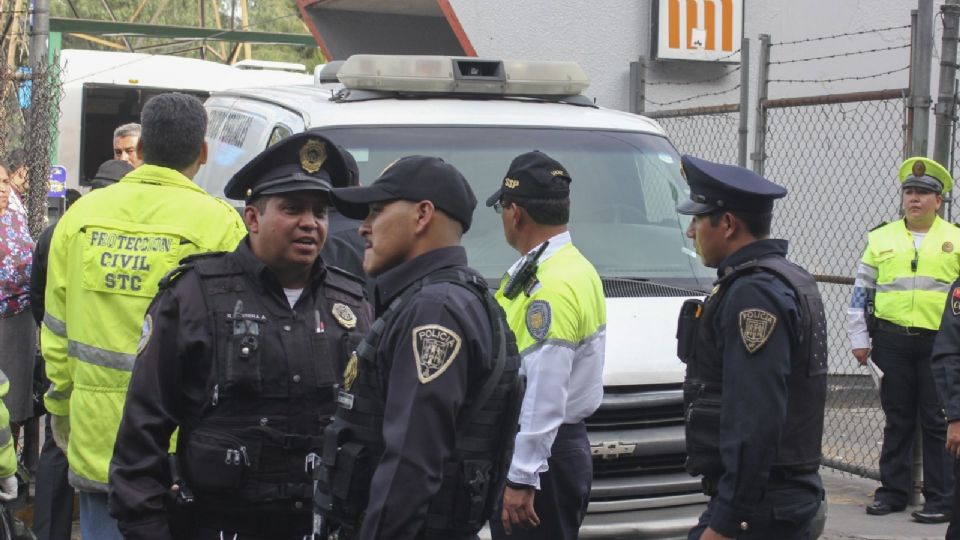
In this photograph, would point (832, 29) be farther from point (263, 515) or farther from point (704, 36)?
point (263, 515)

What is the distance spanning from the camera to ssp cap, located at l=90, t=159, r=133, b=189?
694 centimetres

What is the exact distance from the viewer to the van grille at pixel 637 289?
20.6ft

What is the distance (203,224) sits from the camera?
435cm

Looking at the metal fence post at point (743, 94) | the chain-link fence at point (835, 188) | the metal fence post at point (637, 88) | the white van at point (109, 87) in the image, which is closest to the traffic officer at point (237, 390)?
the metal fence post at point (743, 94)

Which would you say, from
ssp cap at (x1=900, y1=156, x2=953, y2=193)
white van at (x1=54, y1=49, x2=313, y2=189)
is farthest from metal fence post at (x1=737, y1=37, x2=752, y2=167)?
white van at (x1=54, y1=49, x2=313, y2=189)

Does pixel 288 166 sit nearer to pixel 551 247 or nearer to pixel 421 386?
pixel 421 386

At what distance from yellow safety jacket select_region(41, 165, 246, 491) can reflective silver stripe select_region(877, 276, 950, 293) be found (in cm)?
562

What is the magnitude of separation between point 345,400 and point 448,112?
375cm

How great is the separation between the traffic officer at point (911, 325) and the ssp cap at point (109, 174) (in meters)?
4.78

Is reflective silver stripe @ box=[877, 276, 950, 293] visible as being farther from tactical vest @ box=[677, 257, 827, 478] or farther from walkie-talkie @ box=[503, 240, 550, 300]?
tactical vest @ box=[677, 257, 827, 478]

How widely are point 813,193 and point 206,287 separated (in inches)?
402

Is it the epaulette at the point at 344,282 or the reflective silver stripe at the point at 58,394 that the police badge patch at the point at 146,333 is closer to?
the epaulette at the point at 344,282

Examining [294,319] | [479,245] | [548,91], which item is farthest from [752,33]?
[294,319]

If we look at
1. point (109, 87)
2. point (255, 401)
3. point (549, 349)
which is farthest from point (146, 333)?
point (109, 87)
